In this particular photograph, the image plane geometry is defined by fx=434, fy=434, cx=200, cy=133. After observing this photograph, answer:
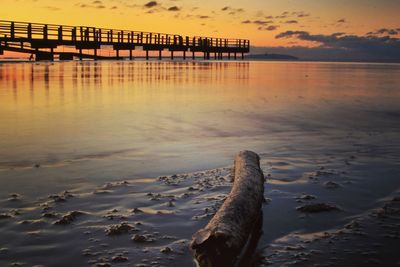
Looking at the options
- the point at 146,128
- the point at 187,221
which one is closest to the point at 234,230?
the point at 187,221

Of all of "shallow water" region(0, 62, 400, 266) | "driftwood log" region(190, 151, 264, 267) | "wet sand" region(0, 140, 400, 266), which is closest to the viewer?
"driftwood log" region(190, 151, 264, 267)

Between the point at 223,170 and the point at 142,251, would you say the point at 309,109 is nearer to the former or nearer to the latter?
the point at 223,170

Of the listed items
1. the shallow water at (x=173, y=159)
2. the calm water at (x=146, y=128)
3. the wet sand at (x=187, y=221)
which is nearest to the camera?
the wet sand at (x=187, y=221)

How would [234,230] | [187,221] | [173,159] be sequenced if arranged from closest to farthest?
[234,230]
[187,221]
[173,159]

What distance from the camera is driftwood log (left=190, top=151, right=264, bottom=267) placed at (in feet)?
10.1

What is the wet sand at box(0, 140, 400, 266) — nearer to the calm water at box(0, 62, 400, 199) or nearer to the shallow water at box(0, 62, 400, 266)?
the shallow water at box(0, 62, 400, 266)

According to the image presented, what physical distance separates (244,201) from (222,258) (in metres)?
0.96

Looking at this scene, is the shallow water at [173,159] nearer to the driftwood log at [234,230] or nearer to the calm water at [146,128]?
the calm water at [146,128]

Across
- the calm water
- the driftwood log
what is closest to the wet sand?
the driftwood log

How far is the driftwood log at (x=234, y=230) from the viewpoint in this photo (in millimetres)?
3070

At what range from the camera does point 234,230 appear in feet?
10.8

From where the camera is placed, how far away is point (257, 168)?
5.23m

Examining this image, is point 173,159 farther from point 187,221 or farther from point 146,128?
point 146,128

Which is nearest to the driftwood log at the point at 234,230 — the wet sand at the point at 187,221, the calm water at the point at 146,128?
the wet sand at the point at 187,221
